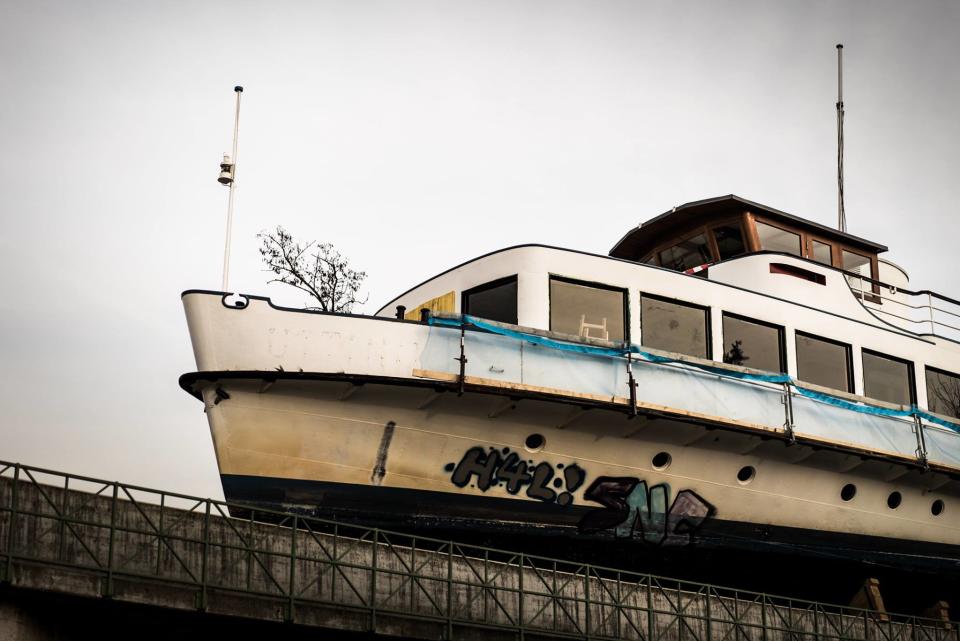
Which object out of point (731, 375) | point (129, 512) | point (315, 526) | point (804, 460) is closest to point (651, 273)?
point (731, 375)

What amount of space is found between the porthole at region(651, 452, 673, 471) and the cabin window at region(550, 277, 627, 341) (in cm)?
191

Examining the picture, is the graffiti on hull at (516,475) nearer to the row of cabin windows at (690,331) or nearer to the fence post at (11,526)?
the row of cabin windows at (690,331)

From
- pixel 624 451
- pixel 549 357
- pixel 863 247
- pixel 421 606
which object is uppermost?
pixel 863 247

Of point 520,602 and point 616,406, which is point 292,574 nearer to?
point 520,602

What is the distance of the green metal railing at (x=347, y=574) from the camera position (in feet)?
39.1

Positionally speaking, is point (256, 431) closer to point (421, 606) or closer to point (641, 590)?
point (421, 606)

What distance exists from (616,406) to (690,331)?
2.68m

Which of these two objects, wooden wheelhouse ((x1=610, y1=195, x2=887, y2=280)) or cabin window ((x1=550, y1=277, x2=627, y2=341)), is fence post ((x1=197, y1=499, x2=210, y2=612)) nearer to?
cabin window ((x1=550, y1=277, x2=627, y2=341))

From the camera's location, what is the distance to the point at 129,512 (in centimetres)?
1272

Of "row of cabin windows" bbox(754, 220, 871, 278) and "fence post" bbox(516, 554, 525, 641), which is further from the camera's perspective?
"row of cabin windows" bbox(754, 220, 871, 278)

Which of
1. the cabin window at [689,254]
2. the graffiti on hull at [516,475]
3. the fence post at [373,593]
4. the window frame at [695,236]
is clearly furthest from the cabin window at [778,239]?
the fence post at [373,593]

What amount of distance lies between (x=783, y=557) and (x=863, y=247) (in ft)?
24.6

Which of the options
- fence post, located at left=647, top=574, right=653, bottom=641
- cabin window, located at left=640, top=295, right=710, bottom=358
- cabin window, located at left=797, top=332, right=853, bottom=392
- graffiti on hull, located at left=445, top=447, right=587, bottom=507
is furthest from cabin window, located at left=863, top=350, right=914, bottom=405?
fence post, located at left=647, top=574, right=653, bottom=641

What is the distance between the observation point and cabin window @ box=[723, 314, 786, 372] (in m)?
19.3
